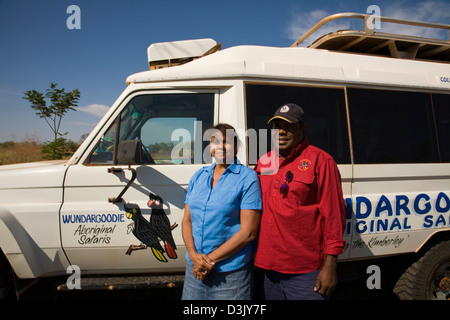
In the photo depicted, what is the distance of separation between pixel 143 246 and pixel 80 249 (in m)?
0.55

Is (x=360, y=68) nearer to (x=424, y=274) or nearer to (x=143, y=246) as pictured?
(x=424, y=274)

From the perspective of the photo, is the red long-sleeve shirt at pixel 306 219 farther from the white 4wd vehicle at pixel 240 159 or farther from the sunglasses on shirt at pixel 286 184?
the white 4wd vehicle at pixel 240 159

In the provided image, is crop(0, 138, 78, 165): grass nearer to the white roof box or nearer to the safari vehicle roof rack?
the white roof box

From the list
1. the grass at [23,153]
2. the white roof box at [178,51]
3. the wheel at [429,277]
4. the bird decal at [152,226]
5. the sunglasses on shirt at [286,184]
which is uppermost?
the grass at [23,153]

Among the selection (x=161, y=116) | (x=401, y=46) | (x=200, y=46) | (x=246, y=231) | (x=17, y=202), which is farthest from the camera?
(x=401, y=46)

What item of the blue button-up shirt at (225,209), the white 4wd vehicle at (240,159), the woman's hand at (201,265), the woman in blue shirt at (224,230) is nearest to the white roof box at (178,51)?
the white 4wd vehicle at (240,159)

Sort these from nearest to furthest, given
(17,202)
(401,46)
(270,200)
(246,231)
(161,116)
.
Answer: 1. (246,231)
2. (270,200)
3. (17,202)
4. (161,116)
5. (401,46)

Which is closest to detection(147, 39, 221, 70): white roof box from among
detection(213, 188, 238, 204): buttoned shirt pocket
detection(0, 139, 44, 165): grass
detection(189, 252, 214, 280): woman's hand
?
detection(213, 188, 238, 204): buttoned shirt pocket

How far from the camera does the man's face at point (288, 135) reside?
169 cm

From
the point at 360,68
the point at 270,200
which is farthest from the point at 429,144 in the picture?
the point at 270,200

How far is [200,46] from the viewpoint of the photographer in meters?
2.80

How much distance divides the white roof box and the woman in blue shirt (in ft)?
4.95

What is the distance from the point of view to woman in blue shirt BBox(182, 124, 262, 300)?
1.57 m

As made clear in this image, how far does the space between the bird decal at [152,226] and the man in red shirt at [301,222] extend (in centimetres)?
89
